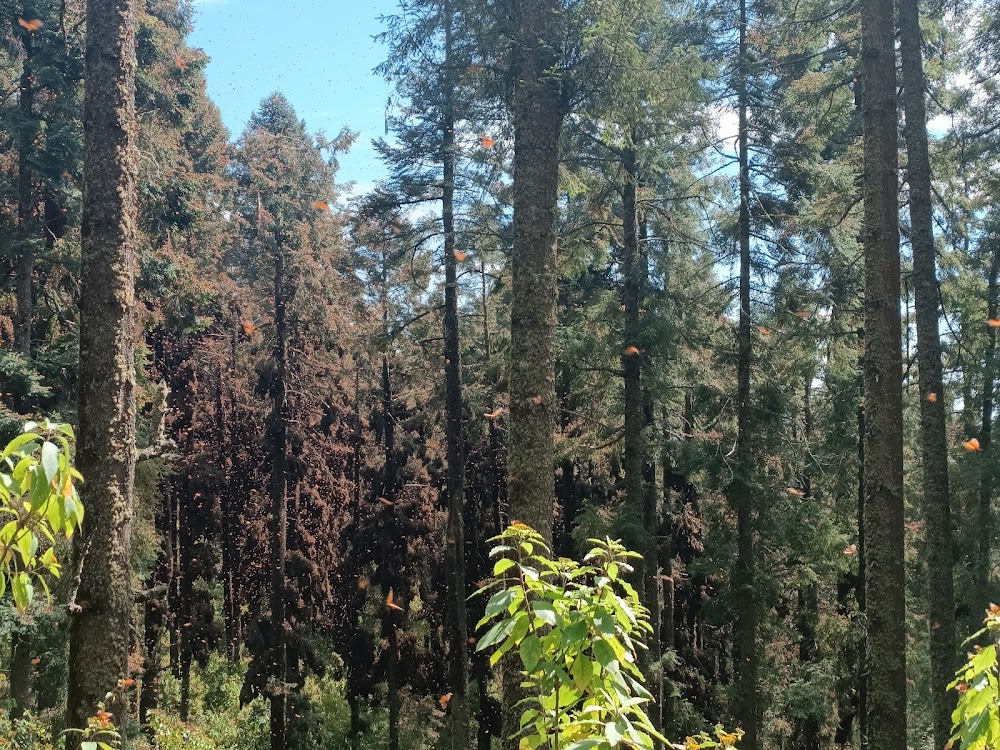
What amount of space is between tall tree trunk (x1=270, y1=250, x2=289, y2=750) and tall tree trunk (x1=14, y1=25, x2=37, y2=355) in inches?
214

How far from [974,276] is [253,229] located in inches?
690

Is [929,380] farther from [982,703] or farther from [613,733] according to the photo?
[613,733]

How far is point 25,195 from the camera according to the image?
1242 cm

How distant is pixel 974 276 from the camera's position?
57.6ft

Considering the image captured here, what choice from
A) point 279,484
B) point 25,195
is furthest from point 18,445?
point 279,484

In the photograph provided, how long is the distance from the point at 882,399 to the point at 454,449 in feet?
34.2

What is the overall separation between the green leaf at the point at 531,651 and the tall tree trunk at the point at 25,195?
1254 cm

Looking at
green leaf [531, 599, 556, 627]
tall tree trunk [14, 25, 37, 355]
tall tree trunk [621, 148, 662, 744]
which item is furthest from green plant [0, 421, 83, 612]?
tall tree trunk [621, 148, 662, 744]

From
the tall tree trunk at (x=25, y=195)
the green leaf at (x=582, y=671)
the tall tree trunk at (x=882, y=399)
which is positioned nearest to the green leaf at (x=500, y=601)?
the green leaf at (x=582, y=671)

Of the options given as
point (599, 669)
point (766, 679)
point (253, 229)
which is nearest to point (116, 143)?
point (599, 669)

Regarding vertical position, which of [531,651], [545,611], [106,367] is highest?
[106,367]

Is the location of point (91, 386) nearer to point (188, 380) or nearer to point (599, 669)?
point (599, 669)

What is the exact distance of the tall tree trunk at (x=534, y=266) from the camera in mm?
5652

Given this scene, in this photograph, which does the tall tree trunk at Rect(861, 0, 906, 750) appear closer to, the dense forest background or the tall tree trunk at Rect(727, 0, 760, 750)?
the dense forest background
